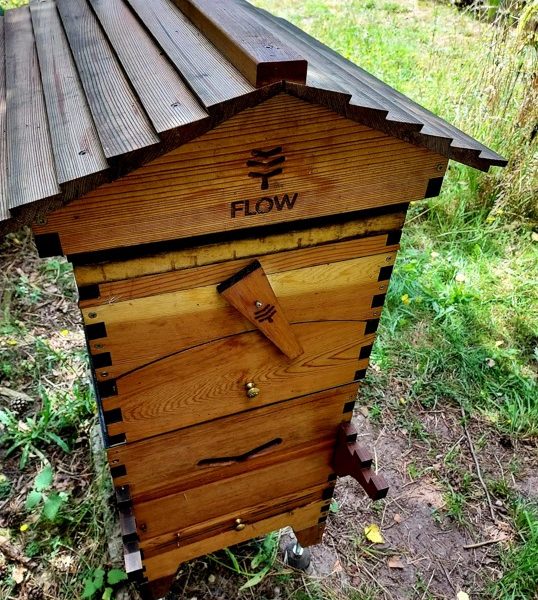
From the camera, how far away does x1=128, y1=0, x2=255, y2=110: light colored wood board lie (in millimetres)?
1129

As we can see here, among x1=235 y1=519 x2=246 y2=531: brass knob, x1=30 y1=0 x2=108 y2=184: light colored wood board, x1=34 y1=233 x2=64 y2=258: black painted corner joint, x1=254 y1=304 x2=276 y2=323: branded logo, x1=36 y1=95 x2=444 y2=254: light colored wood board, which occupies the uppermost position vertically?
x1=30 y1=0 x2=108 y2=184: light colored wood board

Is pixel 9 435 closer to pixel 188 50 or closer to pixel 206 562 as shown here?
pixel 206 562

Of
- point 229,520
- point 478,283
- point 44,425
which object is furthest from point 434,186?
point 478,283

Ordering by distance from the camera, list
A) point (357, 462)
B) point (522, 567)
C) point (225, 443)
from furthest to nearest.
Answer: point (522, 567)
point (357, 462)
point (225, 443)

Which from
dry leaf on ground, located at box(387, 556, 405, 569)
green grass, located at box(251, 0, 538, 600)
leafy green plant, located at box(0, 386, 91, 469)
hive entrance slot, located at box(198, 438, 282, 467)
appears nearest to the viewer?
hive entrance slot, located at box(198, 438, 282, 467)

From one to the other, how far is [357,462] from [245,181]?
116 cm

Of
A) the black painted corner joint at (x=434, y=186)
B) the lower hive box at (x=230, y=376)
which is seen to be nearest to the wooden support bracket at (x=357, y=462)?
the lower hive box at (x=230, y=376)

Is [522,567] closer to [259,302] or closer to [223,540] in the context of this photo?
[223,540]

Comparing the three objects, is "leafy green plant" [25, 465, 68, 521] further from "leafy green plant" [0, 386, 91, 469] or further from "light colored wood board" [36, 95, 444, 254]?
"light colored wood board" [36, 95, 444, 254]

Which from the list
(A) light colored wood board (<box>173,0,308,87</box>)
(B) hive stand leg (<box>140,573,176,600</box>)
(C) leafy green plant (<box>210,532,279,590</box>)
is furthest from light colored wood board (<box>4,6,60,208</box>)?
(C) leafy green plant (<box>210,532,279,590</box>)

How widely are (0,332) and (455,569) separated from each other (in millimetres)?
2933

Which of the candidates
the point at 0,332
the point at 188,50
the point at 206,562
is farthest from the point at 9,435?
the point at 188,50

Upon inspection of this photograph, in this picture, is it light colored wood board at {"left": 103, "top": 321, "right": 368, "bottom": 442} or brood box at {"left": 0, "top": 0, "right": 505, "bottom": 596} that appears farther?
light colored wood board at {"left": 103, "top": 321, "right": 368, "bottom": 442}

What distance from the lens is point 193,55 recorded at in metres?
1.36
